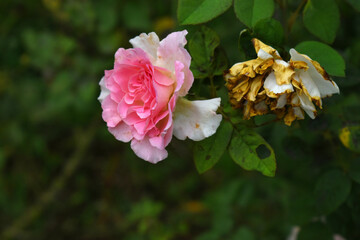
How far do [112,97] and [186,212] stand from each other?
5.81 ft

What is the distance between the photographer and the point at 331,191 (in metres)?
1.21

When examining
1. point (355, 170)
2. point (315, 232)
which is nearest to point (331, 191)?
point (355, 170)

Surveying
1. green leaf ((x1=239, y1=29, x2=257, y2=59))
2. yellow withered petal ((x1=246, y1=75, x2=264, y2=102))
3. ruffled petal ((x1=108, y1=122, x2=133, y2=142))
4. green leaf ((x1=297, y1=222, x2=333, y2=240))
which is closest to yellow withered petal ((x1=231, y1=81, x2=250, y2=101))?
yellow withered petal ((x1=246, y1=75, x2=264, y2=102))

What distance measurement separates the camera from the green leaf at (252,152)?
0.94 m

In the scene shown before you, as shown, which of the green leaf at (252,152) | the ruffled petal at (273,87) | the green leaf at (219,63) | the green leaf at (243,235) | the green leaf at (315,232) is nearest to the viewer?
the ruffled petal at (273,87)

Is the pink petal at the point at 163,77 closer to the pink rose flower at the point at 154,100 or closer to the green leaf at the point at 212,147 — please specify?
the pink rose flower at the point at 154,100

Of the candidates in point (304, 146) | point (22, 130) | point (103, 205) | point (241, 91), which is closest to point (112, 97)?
point (241, 91)

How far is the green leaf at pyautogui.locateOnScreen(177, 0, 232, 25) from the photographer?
0.98 meters

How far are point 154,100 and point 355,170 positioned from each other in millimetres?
669

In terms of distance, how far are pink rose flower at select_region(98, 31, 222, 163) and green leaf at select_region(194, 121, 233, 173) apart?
Result: 7 centimetres

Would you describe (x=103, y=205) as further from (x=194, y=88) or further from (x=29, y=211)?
(x=194, y=88)

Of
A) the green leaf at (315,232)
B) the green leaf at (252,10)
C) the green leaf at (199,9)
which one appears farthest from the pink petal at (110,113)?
the green leaf at (315,232)

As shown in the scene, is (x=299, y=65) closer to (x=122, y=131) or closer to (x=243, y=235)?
(x=122, y=131)

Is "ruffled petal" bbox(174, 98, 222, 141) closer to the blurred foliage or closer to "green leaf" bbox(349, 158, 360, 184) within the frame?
the blurred foliage
